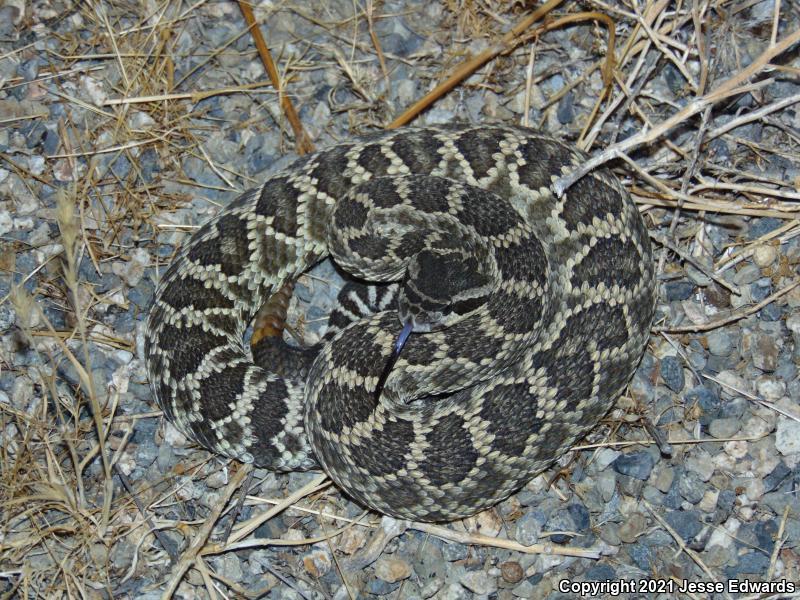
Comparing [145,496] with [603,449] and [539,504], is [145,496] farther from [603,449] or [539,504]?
[603,449]

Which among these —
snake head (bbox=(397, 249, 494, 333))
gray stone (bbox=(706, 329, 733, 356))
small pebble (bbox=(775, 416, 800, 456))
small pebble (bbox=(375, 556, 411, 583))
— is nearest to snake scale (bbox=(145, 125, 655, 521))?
snake head (bbox=(397, 249, 494, 333))

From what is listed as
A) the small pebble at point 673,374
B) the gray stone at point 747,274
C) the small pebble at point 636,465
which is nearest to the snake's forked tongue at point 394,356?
the small pebble at point 636,465

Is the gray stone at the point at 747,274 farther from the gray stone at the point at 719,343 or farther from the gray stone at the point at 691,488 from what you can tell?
the gray stone at the point at 691,488

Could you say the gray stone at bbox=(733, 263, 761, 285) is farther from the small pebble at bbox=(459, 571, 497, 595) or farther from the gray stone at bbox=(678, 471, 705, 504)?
the small pebble at bbox=(459, 571, 497, 595)

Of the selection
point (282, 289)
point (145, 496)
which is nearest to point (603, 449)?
point (282, 289)

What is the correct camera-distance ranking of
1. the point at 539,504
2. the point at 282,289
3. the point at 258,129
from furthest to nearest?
the point at 258,129 → the point at 282,289 → the point at 539,504

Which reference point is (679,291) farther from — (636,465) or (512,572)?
(512,572)
